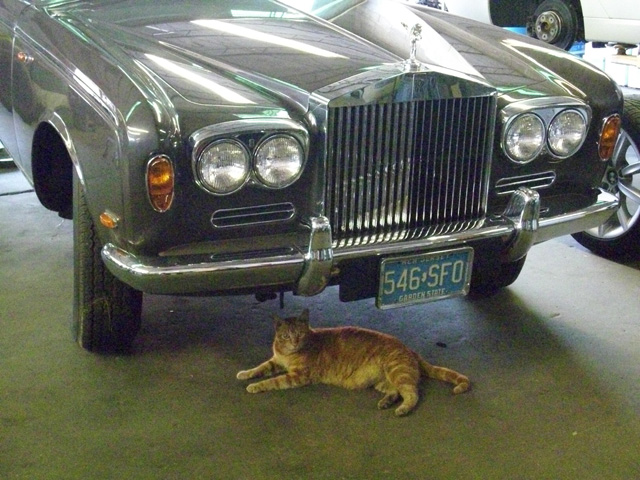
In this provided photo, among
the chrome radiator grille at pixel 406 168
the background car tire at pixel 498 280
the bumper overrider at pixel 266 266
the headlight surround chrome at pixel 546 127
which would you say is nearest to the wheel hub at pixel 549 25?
the background car tire at pixel 498 280

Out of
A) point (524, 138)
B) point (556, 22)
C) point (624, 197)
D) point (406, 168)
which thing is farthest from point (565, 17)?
point (406, 168)

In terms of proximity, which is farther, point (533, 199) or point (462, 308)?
point (462, 308)

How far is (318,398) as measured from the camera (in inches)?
109

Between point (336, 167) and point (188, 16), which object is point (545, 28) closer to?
point (188, 16)

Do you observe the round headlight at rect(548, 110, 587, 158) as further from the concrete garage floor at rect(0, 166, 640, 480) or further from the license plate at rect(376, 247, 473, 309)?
the concrete garage floor at rect(0, 166, 640, 480)

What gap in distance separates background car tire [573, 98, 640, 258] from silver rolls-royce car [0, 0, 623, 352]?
886mm

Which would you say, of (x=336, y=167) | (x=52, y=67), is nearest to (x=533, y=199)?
(x=336, y=167)

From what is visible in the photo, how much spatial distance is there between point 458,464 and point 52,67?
6.48 feet

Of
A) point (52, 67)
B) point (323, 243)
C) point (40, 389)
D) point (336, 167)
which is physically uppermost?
point (52, 67)

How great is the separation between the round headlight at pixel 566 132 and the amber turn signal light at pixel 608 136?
134 mm

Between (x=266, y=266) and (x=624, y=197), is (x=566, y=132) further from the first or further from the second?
(x=624, y=197)

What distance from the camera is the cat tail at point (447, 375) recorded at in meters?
2.81

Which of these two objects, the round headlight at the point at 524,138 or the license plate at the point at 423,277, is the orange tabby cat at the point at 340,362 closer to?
the license plate at the point at 423,277

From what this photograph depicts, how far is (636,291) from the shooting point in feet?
12.4
